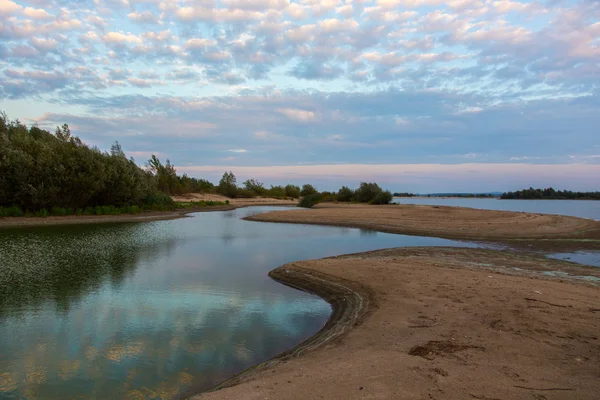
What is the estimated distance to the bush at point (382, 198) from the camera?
184ft

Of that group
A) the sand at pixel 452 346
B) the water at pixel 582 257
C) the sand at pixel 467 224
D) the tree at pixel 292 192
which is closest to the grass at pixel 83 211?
the sand at pixel 467 224

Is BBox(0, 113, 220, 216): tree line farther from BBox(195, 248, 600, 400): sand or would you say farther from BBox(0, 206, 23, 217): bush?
BBox(195, 248, 600, 400): sand

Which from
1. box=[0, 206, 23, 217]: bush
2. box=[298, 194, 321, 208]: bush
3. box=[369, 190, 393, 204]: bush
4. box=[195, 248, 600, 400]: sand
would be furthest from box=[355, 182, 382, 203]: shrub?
box=[195, 248, 600, 400]: sand

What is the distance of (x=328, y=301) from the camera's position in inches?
405

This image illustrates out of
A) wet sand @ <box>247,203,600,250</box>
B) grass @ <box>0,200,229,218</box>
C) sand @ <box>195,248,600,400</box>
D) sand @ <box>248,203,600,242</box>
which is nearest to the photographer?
sand @ <box>195,248,600,400</box>

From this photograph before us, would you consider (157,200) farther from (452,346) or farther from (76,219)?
(452,346)

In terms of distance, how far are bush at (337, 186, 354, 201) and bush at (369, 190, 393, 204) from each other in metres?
6.95

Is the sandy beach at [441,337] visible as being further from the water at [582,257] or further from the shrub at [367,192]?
the shrub at [367,192]

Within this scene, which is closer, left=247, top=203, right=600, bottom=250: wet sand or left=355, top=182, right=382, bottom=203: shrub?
left=247, top=203, right=600, bottom=250: wet sand

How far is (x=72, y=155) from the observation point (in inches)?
1364

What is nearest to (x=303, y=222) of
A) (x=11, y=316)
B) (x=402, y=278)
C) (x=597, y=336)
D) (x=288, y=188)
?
(x=402, y=278)

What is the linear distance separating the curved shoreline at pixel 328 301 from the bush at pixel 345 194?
50.8 m

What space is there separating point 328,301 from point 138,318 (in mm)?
4914

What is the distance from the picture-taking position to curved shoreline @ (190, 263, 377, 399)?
604 centimetres
